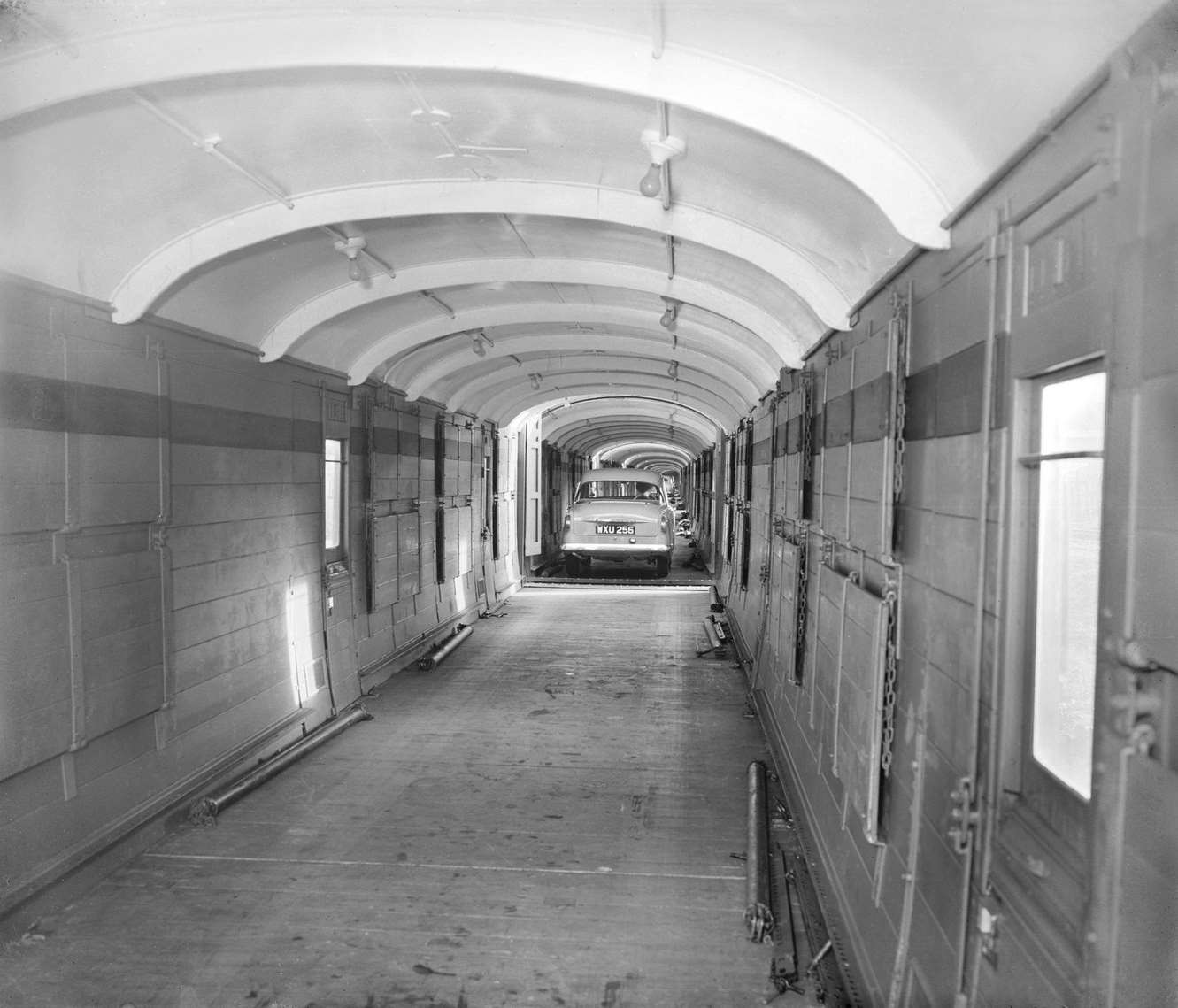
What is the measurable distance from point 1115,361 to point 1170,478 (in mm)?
349

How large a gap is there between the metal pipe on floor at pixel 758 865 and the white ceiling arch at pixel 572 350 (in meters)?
4.78

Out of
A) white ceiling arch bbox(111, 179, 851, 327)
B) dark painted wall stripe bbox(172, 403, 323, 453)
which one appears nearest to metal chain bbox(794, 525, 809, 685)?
white ceiling arch bbox(111, 179, 851, 327)

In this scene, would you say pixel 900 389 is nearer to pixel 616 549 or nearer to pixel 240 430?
pixel 240 430

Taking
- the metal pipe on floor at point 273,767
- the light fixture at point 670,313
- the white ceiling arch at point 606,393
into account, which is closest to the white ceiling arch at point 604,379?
the white ceiling arch at point 606,393

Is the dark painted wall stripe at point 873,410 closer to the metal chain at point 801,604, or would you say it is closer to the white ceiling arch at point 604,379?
the metal chain at point 801,604

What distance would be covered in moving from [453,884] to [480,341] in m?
6.47

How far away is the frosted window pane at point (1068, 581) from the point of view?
92.3 inches

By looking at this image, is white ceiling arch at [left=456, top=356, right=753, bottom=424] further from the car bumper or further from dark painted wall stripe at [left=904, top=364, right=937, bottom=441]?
dark painted wall stripe at [left=904, top=364, right=937, bottom=441]

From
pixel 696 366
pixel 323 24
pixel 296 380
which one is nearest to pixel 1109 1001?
pixel 323 24

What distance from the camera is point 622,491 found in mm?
24641

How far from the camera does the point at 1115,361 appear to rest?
2.04 meters

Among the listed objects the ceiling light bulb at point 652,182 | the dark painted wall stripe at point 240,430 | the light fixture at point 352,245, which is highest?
the light fixture at point 352,245

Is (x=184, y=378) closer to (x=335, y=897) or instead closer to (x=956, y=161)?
(x=335, y=897)

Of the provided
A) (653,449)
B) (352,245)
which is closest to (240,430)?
(352,245)
